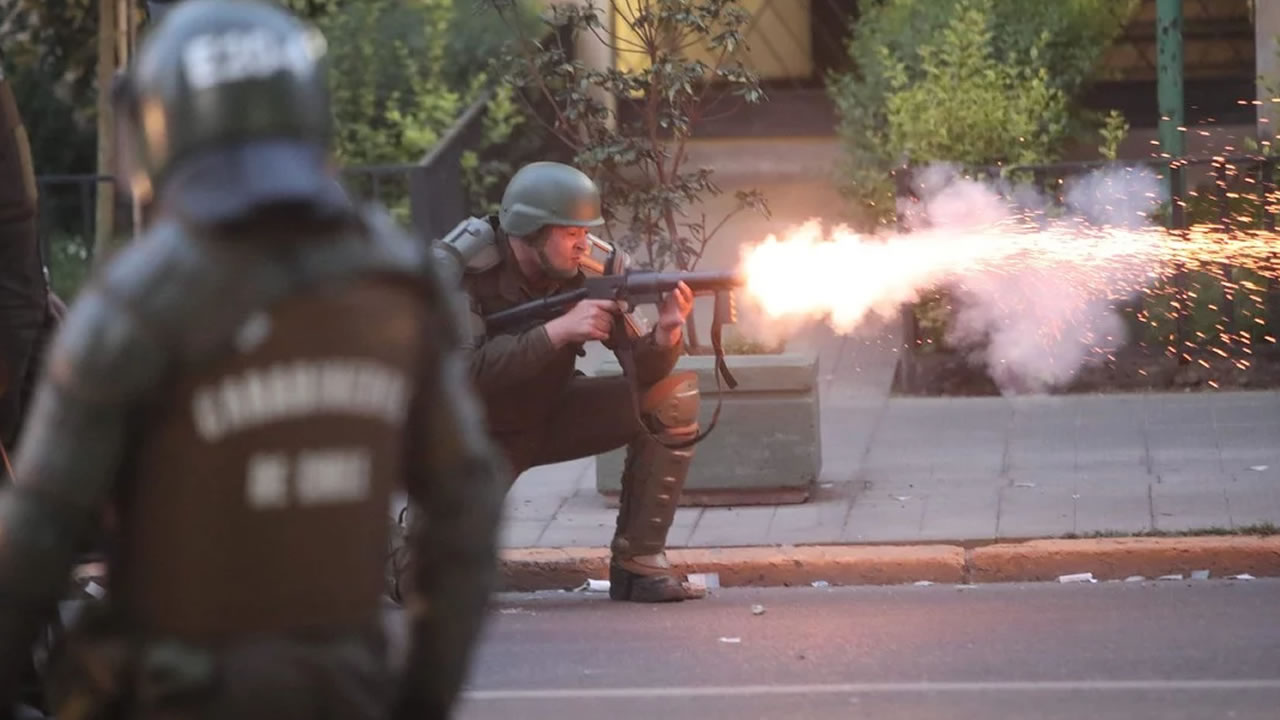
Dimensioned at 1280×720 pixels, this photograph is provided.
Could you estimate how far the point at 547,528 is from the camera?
8.50 metres

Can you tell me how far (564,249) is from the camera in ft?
23.5

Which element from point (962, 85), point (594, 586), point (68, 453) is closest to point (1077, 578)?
point (594, 586)

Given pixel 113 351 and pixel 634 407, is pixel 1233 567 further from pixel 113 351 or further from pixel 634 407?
pixel 113 351

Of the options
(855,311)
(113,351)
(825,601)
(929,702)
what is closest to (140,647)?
(113,351)

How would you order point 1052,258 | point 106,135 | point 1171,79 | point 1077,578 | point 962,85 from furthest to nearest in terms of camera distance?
point 106,135 → point 962,85 → point 1171,79 → point 1052,258 → point 1077,578

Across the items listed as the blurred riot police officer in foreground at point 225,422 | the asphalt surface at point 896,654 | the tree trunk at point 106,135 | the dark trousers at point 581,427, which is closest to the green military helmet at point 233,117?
the blurred riot police officer in foreground at point 225,422

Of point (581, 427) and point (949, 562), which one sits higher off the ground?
point (581, 427)

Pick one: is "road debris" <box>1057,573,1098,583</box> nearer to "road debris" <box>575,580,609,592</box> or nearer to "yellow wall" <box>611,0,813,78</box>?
"road debris" <box>575,580,609,592</box>

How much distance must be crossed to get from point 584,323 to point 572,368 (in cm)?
47

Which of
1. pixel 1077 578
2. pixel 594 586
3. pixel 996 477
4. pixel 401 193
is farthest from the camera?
pixel 401 193

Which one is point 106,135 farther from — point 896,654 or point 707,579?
point 896,654

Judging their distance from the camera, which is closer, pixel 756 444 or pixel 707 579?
pixel 707 579

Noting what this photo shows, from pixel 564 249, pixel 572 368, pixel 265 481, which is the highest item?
pixel 265 481

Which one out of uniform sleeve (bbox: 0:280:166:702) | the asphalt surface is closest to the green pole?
the asphalt surface
